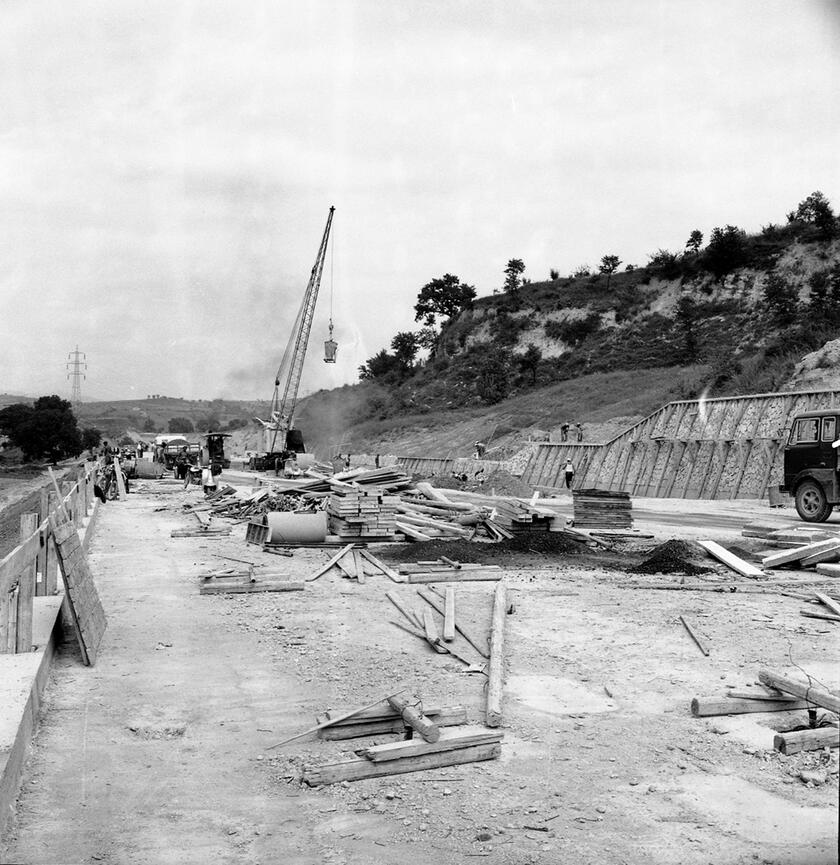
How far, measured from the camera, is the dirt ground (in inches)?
180

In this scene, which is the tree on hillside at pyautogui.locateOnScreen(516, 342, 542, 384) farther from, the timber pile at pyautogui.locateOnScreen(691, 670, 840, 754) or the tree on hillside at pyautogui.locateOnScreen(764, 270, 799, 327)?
the timber pile at pyautogui.locateOnScreen(691, 670, 840, 754)

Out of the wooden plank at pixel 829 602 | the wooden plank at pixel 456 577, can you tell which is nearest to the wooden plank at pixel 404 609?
the wooden plank at pixel 456 577

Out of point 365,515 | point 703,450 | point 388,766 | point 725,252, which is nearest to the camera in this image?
point 388,766

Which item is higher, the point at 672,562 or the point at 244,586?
the point at 672,562

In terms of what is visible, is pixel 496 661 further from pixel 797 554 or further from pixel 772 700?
pixel 797 554

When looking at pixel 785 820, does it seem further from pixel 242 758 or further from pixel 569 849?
pixel 242 758

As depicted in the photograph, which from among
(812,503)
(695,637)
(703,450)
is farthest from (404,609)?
(703,450)

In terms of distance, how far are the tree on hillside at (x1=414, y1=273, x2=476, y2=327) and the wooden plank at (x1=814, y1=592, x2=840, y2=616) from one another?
10425 cm

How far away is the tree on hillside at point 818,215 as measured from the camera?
2889 inches

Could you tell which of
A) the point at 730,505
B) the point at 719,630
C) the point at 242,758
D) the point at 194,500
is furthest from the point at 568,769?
the point at 194,500

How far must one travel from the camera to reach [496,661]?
7.99 meters

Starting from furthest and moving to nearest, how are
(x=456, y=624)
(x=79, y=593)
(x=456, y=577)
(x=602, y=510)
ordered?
(x=602, y=510) → (x=456, y=577) → (x=456, y=624) → (x=79, y=593)

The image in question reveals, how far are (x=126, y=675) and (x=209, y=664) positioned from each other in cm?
82

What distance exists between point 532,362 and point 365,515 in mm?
65128
